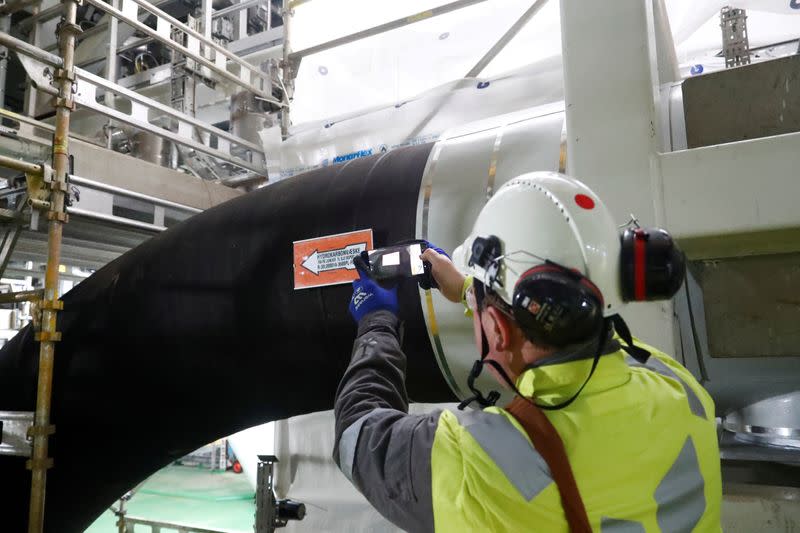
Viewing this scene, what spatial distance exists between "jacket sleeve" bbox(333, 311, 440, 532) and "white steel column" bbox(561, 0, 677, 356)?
0.38 metres

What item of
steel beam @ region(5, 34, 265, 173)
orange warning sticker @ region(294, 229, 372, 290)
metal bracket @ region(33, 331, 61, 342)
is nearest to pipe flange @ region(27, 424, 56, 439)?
metal bracket @ region(33, 331, 61, 342)

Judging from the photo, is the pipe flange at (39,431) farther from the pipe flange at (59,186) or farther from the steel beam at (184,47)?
the steel beam at (184,47)

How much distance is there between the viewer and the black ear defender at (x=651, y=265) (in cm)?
59

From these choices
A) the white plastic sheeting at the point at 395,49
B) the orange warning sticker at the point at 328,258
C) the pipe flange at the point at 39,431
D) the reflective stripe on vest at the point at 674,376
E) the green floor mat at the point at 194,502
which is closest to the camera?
the reflective stripe on vest at the point at 674,376

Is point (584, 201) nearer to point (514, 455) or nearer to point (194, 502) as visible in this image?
point (514, 455)

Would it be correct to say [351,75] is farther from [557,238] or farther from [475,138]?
Result: [557,238]

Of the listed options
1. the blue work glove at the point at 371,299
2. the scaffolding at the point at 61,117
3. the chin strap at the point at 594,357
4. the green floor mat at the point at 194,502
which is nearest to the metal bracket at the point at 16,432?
the scaffolding at the point at 61,117

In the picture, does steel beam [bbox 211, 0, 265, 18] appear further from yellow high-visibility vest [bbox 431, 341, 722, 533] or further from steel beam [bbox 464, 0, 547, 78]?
yellow high-visibility vest [bbox 431, 341, 722, 533]

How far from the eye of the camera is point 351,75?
223cm

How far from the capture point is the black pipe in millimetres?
1176

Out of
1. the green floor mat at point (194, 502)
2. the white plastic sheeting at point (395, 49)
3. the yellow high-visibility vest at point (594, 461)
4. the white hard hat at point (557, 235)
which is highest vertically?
the white plastic sheeting at point (395, 49)

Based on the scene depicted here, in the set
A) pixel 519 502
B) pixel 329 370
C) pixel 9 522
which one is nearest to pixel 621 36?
pixel 519 502

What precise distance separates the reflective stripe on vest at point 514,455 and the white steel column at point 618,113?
15.1 inches

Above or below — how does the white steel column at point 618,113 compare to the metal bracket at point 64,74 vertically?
below
